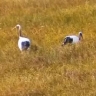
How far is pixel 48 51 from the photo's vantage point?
36.2 ft

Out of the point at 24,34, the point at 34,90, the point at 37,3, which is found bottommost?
the point at 34,90

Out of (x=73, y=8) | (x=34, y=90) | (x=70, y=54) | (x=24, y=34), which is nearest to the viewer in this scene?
(x=34, y=90)

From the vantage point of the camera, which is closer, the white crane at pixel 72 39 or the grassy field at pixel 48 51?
the grassy field at pixel 48 51

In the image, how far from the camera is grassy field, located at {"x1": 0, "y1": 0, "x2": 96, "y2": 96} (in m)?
8.54

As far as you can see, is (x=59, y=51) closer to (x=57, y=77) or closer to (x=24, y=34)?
(x=57, y=77)

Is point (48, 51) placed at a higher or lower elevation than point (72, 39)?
lower

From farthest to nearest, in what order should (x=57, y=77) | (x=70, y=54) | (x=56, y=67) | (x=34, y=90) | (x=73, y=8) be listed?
1. (x=73, y=8)
2. (x=70, y=54)
3. (x=56, y=67)
4. (x=57, y=77)
5. (x=34, y=90)

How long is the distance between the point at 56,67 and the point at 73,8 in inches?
260

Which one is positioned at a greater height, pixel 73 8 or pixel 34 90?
pixel 73 8

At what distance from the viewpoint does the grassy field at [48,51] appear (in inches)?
336

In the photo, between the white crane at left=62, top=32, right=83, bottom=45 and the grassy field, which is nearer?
the grassy field

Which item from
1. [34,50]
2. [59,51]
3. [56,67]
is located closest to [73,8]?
[34,50]

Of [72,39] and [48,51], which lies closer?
[48,51]

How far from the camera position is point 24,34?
14797 millimetres
